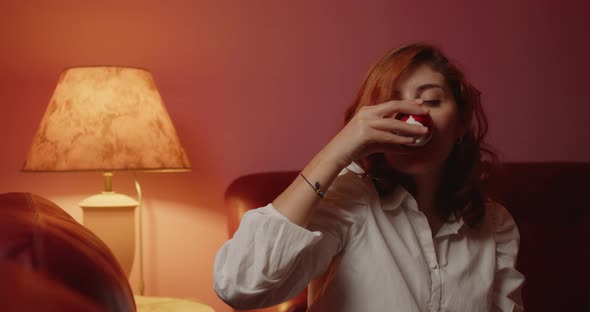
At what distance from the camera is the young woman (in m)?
0.83

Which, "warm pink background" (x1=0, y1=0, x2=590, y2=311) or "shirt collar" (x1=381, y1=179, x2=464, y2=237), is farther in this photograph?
"warm pink background" (x1=0, y1=0, x2=590, y2=311)

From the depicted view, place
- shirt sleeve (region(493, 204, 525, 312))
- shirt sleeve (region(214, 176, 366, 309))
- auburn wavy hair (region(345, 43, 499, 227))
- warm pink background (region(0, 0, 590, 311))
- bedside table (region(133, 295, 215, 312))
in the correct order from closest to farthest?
shirt sleeve (region(214, 176, 366, 309))
auburn wavy hair (region(345, 43, 499, 227))
shirt sleeve (region(493, 204, 525, 312))
bedside table (region(133, 295, 215, 312))
warm pink background (region(0, 0, 590, 311))

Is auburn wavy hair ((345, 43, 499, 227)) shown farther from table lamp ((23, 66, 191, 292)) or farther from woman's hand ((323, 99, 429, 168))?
table lamp ((23, 66, 191, 292))

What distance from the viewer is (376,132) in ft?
2.81

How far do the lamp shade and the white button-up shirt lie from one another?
0.65 meters

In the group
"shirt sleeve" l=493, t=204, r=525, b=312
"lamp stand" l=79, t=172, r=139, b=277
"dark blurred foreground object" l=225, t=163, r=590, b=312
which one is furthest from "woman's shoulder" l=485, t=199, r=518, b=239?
"lamp stand" l=79, t=172, r=139, b=277

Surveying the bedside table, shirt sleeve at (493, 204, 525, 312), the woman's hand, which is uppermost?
the woman's hand

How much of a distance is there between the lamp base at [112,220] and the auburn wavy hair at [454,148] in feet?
2.50

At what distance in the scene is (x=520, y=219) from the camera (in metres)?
1.63

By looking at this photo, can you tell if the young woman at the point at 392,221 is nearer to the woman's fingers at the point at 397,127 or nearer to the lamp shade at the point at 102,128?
the woman's fingers at the point at 397,127

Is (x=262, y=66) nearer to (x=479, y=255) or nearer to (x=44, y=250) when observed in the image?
(x=479, y=255)

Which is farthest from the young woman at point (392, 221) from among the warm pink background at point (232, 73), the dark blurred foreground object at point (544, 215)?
the warm pink background at point (232, 73)

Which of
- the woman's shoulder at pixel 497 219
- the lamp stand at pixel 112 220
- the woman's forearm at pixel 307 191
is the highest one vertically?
the woman's forearm at pixel 307 191

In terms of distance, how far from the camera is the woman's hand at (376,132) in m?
0.85
